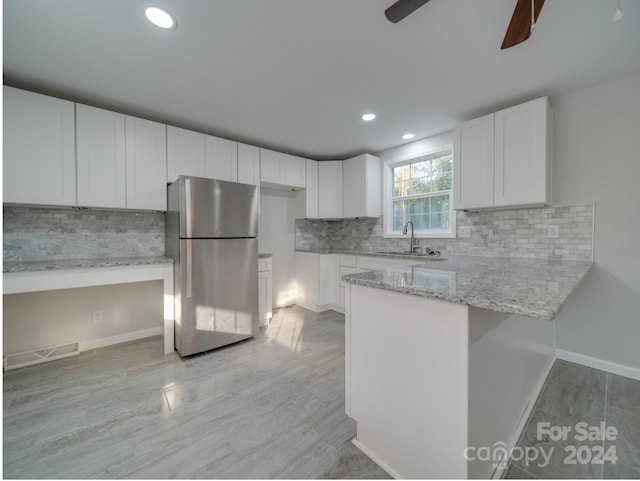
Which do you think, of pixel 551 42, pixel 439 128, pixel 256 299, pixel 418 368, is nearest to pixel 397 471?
pixel 418 368

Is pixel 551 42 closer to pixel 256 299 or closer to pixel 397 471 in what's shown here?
pixel 397 471

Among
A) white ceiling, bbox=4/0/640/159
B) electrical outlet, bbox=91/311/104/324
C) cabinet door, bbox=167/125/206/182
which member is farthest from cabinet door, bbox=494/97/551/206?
electrical outlet, bbox=91/311/104/324

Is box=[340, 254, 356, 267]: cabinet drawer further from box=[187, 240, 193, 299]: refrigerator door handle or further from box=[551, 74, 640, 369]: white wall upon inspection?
box=[551, 74, 640, 369]: white wall

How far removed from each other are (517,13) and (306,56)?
3.89ft

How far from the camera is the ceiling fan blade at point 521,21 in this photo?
118cm

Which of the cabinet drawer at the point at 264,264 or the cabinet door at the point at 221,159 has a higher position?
the cabinet door at the point at 221,159

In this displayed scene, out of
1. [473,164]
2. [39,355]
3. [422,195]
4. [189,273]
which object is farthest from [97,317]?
[473,164]

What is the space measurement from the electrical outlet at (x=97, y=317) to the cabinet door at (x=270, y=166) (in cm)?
224

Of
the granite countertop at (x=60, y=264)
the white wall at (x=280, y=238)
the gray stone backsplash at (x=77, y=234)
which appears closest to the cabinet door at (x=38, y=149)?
the gray stone backsplash at (x=77, y=234)

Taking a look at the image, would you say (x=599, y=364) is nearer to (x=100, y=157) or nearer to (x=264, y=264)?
(x=264, y=264)

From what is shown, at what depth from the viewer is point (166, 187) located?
9.03 feet

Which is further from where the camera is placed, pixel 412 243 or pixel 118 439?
pixel 412 243

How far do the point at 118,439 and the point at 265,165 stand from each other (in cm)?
289

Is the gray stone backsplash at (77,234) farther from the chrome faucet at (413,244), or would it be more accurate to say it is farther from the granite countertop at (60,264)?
the chrome faucet at (413,244)
